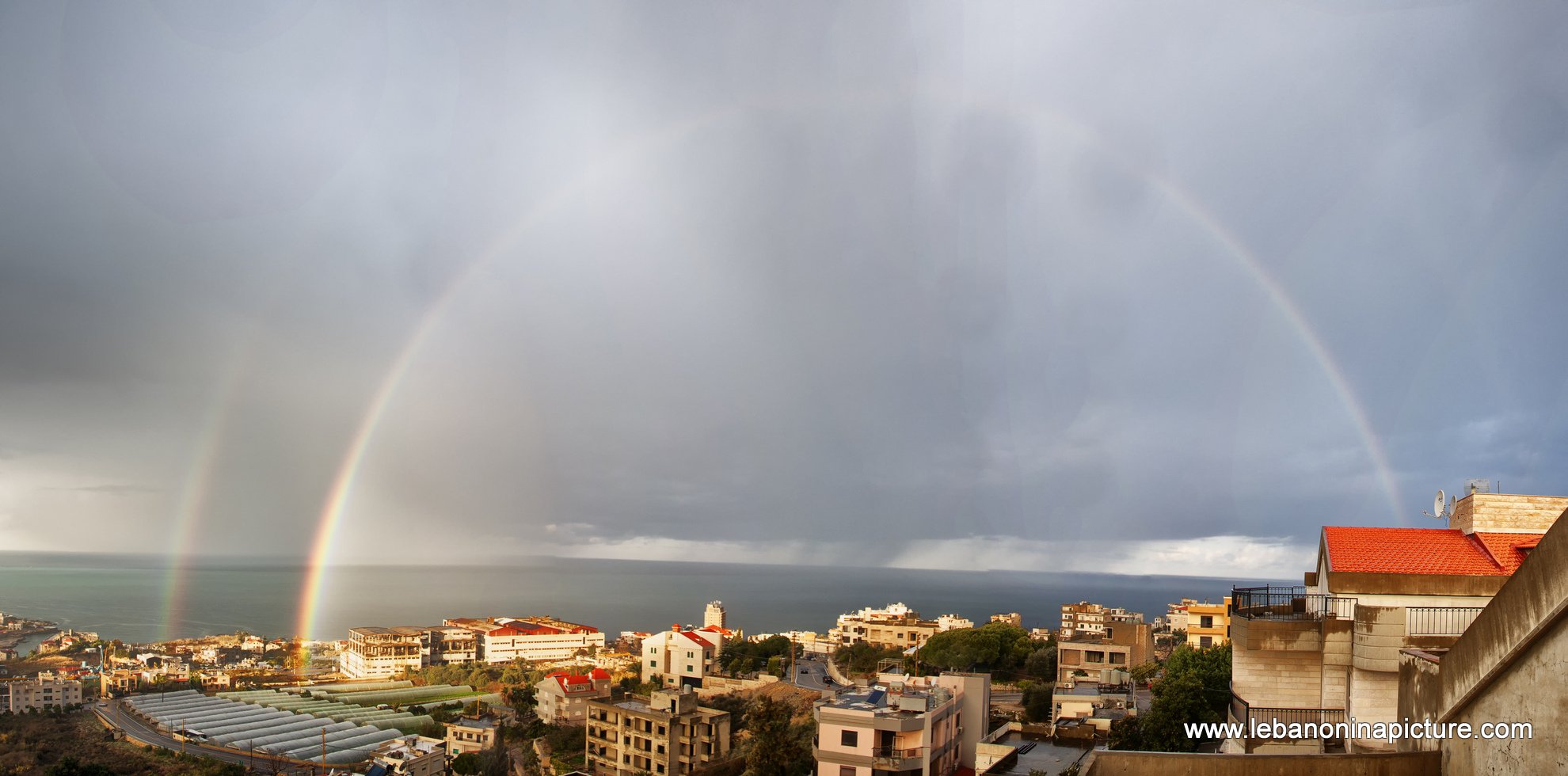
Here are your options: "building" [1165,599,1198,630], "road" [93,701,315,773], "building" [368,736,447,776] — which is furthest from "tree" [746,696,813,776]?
"building" [1165,599,1198,630]

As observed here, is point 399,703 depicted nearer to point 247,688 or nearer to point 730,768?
point 247,688

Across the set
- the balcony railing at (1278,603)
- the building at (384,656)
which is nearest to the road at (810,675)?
the balcony railing at (1278,603)

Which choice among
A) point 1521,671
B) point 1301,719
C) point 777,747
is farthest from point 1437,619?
point 777,747

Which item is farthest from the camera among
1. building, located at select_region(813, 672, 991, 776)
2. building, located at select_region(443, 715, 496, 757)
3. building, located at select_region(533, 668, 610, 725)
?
building, located at select_region(533, 668, 610, 725)

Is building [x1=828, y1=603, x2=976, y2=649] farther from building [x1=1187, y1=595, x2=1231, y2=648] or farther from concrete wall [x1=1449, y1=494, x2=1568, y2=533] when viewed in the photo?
concrete wall [x1=1449, y1=494, x2=1568, y2=533]

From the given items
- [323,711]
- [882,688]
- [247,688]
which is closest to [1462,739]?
[882,688]

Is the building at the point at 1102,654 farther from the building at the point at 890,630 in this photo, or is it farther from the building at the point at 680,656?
the building at the point at 680,656

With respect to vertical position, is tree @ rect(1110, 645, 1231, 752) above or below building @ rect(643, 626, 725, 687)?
above
